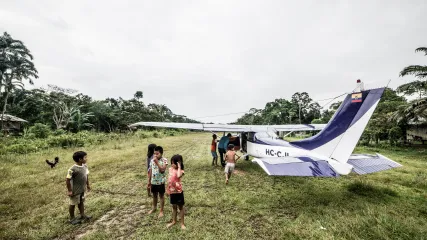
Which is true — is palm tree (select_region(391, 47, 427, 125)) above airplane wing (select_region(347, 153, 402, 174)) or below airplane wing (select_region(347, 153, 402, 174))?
above

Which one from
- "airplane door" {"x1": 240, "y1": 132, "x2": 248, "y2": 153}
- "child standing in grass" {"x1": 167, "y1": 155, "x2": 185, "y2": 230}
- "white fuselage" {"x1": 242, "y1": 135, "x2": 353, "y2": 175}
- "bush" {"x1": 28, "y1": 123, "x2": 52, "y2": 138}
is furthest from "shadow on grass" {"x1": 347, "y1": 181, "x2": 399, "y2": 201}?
"bush" {"x1": 28, "y1": 123, "x2": 52, "y2": 138}

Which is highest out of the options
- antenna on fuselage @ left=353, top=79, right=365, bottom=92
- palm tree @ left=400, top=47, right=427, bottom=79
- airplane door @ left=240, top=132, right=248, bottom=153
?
palm tree @ left=400, top=47, right=427, bottom=79

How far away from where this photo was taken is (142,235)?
4.27 meters

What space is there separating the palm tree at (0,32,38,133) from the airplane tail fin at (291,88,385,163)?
36.9m

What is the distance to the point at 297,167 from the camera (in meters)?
5.38

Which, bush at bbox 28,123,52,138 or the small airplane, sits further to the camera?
bush at bbox 28,123,52,138

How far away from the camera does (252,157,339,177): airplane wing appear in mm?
Result: 5047

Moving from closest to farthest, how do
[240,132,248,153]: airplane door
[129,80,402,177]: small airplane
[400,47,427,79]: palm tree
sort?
[129,80,402,177]: small airplane < [240,132,248,153]: airplane door < [400,47,427,79]: palm tree

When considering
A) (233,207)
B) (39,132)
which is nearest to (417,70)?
(233,207)

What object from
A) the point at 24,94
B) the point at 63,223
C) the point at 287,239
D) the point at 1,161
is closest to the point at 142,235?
the point at 63,223

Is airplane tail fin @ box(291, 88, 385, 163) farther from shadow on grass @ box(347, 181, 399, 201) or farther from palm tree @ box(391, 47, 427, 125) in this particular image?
palm tree @ box(391, 47, 427, 125)

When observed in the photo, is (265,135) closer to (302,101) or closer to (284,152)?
(284,152)

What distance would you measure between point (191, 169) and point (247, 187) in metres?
→ 3.66

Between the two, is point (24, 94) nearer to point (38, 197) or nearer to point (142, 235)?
point (38, 197)
